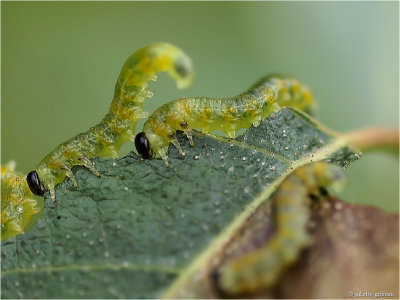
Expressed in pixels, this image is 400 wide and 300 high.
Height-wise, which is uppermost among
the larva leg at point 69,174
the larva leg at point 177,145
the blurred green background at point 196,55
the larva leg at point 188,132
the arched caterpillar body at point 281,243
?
the blurred green background at point 196,55

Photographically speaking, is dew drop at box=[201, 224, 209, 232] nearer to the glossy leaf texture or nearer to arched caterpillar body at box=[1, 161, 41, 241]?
the glossy leaf texture

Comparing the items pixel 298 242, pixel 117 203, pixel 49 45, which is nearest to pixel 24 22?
pixel 49 45

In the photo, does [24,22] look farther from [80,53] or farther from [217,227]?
[217,227]

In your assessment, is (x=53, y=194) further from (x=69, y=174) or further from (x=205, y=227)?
(x=205, y=227)

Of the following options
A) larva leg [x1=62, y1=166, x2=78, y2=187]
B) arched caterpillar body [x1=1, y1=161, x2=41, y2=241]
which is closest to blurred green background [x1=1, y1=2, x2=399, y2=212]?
arched caterpillar body [x1=1, y1=161, x2=41, y2=241]

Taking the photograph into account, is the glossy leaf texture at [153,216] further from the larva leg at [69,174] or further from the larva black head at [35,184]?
the larva black head at [35,184]

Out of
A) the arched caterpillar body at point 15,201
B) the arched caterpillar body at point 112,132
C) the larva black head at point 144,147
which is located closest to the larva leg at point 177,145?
the larva black head at point 144,147
